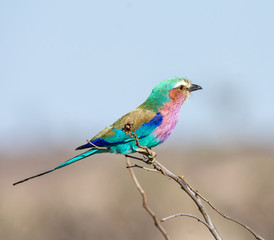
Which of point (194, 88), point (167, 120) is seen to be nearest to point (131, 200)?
point (194, 88)

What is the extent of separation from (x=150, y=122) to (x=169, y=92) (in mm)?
437

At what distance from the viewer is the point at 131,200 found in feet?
41.9

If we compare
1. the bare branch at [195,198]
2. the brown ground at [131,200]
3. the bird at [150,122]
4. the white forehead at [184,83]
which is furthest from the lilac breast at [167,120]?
the brown ground at [131,200]

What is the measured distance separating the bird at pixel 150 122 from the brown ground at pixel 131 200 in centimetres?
482

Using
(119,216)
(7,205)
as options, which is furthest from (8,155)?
(119,216)

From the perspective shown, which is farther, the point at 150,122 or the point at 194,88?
the point at 194,88

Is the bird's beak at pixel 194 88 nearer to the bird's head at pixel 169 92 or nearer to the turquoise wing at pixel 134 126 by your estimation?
the bird's head at pixel 169 92

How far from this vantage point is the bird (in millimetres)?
5227

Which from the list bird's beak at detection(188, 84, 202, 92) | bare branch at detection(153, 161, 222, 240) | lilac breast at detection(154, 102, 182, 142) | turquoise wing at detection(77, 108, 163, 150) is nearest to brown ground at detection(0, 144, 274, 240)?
bird's beak at detection(188, 84, 202, 92)

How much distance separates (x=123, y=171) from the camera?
1512cm

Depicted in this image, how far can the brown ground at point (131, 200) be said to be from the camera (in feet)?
36.4

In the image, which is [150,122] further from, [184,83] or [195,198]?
[195,198]

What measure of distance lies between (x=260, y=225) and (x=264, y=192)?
90.9 inches

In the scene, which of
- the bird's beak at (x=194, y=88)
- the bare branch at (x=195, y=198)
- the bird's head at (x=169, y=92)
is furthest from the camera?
the bird's beak at (x=194, y=88)
